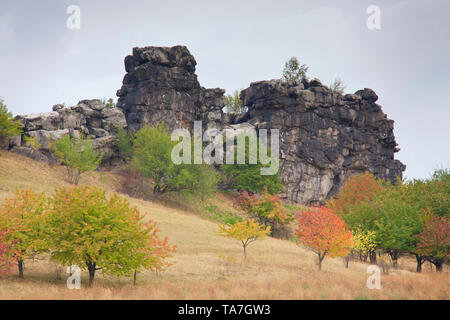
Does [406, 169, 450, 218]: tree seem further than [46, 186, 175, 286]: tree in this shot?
Yes

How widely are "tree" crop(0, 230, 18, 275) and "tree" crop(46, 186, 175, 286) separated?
1.94 meters

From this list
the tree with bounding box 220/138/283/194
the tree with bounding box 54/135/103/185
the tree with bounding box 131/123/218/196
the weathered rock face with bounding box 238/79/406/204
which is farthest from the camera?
the weathered rock face with bounding box 238/79/406/204

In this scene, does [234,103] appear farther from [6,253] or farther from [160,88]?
[6,253]

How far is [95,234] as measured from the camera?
18.9 meters

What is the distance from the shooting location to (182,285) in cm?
2053

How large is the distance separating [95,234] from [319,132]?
68.9m

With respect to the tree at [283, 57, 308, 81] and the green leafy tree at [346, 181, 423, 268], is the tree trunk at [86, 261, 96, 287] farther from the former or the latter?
the tree at [283, 57, 308, 81]

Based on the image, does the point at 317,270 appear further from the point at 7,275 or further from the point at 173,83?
the point at 173,83

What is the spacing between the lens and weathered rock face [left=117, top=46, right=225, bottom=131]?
7156cm

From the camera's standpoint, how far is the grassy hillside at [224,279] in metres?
18.1

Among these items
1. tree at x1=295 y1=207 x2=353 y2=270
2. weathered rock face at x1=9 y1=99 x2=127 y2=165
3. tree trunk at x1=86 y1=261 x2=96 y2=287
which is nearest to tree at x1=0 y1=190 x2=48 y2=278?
tree trunk at x1=86 y1=261 x2=96 y2=287

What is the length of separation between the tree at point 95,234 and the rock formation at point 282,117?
4518 centimetres

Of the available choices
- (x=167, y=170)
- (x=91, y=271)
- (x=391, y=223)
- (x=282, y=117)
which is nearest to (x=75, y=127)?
(x=167, y=170)
